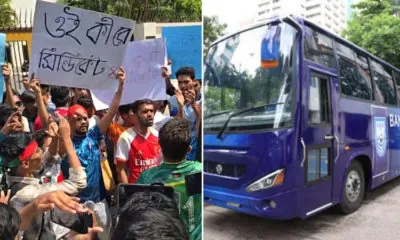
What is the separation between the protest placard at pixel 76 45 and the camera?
1681mm

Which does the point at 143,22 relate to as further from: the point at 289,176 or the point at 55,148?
the point at 289,176

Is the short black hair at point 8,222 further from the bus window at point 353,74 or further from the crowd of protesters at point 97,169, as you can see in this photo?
the bus window at point 353,74

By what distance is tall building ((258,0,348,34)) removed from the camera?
2.02m

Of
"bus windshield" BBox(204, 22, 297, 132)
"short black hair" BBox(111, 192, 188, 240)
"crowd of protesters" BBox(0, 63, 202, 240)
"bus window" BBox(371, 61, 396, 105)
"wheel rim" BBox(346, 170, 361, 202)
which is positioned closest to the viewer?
"short black hair" BBox(111, 192, 188, 240)

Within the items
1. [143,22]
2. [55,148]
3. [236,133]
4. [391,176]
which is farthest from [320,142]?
[55,148]

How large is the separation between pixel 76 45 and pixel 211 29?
59 centimetres

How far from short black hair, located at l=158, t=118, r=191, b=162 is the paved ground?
591 mm

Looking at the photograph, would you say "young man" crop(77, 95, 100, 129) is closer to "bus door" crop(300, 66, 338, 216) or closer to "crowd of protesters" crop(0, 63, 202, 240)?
"crowd of protesters" crop(0, 63, 202, 240)

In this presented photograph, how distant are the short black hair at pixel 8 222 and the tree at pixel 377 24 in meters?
2.01

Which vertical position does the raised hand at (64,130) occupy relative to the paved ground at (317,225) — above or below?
above

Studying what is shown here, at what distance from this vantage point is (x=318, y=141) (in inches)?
101

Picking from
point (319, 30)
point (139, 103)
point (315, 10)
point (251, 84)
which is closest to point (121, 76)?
point (139, 103)

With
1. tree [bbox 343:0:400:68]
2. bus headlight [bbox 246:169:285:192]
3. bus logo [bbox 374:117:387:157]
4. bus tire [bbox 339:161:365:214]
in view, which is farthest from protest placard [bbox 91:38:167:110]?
bus logo [bbox 374:117:387:157]

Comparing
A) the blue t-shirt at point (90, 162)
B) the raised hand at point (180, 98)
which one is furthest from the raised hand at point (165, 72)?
the blue t-shirt at point (90, 162)
